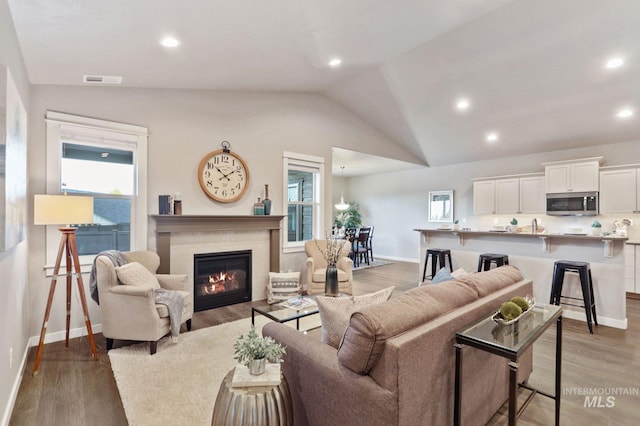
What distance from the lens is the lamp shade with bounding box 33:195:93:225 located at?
2.63 meters

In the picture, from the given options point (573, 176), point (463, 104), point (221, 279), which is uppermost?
point (463, 104)

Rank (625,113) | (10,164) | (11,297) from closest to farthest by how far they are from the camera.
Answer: (10,164)
(11,297)
(625,113)

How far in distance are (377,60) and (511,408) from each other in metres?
4.37

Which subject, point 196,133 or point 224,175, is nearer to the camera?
point 196,133

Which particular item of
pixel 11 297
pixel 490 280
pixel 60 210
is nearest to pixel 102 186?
pixel 60 210

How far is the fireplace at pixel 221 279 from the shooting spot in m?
4.32

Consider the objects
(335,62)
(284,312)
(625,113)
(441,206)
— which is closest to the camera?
(284,312)

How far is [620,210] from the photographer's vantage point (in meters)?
5.52

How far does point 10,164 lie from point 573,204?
780 centimetres

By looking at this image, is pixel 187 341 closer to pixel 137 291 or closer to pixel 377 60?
pixel 137 291

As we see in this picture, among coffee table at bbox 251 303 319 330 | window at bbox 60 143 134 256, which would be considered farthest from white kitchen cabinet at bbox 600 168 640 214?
window at bbox 60 143 134 256

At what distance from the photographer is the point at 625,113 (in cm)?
502

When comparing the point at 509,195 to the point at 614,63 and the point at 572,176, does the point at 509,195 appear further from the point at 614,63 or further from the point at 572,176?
the point at 614,63

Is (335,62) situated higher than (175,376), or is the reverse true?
(335,62)
